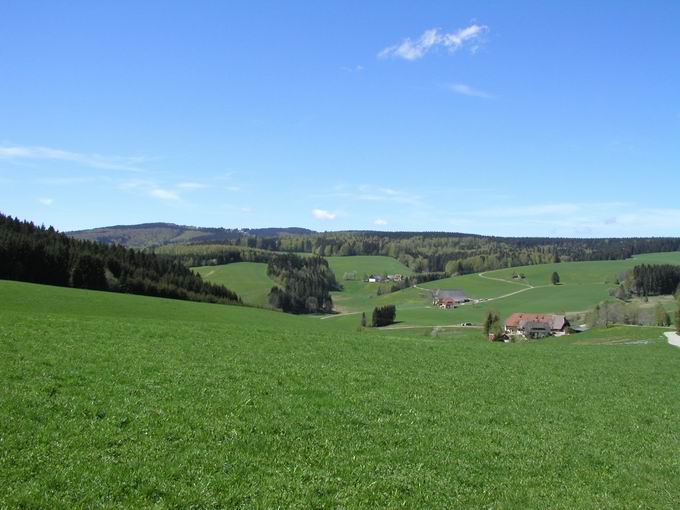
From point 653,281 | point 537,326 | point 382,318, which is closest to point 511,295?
point 653,281

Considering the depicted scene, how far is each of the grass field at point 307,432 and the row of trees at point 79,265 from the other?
200 ft

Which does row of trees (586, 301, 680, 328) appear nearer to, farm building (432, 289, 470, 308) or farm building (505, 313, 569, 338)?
farm building (505, 313, 569, 338)

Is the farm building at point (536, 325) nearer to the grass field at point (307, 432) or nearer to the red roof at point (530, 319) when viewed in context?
the red roof at point (530, 319)

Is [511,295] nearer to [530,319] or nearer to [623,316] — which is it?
[530,319]

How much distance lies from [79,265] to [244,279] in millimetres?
89420

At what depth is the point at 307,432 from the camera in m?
12.7

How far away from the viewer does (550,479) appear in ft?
37.2

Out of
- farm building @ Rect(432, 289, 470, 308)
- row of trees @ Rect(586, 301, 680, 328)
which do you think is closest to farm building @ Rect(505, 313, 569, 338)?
row of trees @ Rect(586, 301, 680, 328)

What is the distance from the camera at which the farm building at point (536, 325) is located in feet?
320

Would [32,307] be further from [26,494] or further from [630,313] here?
[630,313]

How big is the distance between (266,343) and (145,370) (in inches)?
478

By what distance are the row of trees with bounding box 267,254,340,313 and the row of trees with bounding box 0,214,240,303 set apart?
48867mm

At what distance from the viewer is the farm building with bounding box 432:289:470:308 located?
5972 inches

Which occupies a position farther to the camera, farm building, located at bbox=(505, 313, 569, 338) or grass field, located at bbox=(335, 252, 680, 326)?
grass field, located at bbox=(335, 252, 680, 326)
